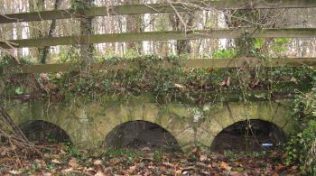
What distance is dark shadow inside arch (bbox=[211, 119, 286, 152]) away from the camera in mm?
7477

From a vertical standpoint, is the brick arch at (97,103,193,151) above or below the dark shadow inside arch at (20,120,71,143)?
above

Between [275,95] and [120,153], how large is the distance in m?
2.51

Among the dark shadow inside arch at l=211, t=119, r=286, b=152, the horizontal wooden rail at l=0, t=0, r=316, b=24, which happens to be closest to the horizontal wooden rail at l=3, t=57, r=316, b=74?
the horizontal wooden rail at l=0, t=0, r=316, b=24

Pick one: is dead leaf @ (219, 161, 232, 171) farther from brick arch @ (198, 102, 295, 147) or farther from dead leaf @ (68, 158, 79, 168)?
dead leaf @ (68, 158, 79, 168)

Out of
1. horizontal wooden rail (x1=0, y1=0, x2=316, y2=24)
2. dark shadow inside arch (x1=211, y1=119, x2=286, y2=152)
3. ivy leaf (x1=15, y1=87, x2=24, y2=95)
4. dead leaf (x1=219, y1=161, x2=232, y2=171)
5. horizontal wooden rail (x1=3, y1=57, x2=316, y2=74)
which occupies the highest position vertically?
horizontal wooden rail (x1=0, y1=0, x2=316, y2=24)

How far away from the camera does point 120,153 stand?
22.9ft

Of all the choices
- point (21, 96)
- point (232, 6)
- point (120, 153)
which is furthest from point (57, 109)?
point (232, 6)

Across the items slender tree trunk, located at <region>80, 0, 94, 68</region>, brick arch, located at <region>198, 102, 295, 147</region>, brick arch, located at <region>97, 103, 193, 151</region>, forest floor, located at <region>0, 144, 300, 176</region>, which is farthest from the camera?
slender tree trunk, located at <region>80, 0, 94, 68</region>

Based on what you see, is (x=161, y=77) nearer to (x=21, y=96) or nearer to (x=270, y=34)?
(x=270, y=34)

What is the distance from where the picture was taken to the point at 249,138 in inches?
307

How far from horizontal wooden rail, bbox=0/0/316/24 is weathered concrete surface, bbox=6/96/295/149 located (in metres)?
1.32

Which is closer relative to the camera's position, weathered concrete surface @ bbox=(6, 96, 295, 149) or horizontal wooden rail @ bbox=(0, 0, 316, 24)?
horizontal wooden rail @ bbox=(0, 0, 316, 24)

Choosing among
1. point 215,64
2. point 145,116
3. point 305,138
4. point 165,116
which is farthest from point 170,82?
point 305,138

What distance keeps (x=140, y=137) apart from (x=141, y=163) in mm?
1904
